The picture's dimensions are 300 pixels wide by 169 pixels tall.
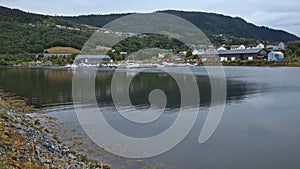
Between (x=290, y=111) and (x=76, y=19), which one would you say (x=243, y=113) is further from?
(x=76, y=19)

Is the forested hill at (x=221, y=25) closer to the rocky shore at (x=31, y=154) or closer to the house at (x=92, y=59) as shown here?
the house at (x=92, y=59)

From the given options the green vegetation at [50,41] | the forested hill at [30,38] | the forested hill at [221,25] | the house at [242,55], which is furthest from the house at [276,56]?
the forested hill at [221,25]

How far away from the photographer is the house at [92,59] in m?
62.8

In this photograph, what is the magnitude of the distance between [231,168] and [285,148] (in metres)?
1.87

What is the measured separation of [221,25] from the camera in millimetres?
132000

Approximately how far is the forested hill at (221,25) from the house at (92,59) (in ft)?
168

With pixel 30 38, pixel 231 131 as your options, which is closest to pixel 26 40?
pixel 30 38

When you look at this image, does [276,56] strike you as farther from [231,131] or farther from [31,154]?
[31,154]

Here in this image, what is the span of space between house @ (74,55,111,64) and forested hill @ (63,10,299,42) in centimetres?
5112

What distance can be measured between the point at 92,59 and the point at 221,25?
8481cm

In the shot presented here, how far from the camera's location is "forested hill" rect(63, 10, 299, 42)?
120 meters

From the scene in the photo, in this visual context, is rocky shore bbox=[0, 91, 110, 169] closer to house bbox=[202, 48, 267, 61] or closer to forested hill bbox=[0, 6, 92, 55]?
house bbox=[202, 48, 267, 61]

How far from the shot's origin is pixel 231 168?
17.7ft

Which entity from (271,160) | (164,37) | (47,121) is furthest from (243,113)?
(164,37)
